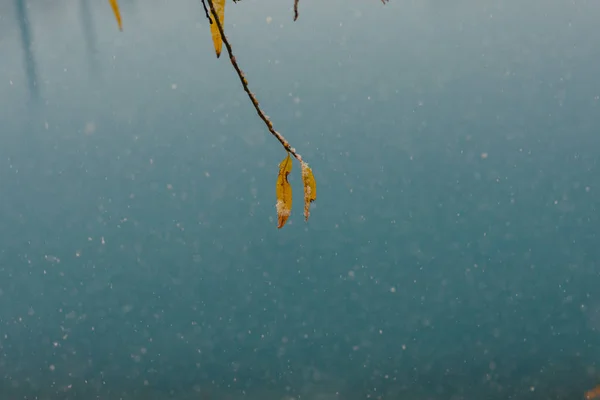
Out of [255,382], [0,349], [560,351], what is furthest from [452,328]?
[0,349]

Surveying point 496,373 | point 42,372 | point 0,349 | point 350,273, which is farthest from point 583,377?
point 0,349

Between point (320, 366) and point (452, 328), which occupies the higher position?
point (452, 328)

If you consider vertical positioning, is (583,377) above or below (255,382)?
above

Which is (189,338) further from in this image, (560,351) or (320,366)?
(560,351)

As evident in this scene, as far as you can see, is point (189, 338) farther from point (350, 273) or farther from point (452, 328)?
point (452, 328)

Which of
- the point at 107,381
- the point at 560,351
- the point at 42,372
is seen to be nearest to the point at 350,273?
the point at 560,351

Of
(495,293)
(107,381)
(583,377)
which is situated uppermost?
(495,293)

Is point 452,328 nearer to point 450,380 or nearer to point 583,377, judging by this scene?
point 450,380
